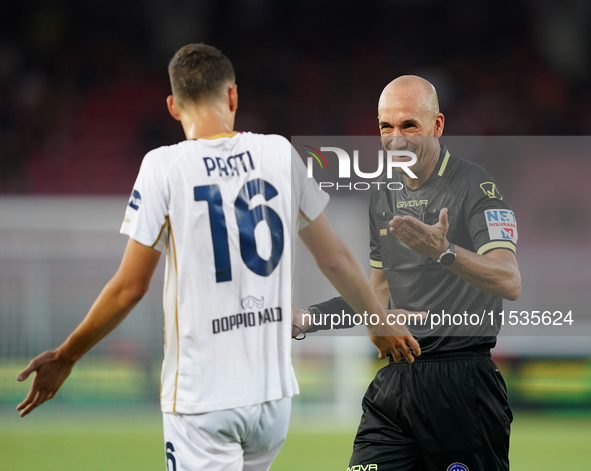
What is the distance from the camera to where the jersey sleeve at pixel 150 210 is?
247cm

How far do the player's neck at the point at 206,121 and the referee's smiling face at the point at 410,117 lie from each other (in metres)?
1.03

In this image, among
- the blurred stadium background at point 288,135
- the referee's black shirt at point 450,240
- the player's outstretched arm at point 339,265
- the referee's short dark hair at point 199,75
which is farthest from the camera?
the blurred stadium background at point 288,135

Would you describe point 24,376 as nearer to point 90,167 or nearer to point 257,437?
point 257,437

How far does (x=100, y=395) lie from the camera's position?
A: 28.5ft

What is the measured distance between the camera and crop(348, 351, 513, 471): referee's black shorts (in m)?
3.20

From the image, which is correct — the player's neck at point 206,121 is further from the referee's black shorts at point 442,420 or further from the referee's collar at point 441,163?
the referee's black shorts at point 442,420

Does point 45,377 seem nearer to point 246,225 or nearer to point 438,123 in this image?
point 246,225

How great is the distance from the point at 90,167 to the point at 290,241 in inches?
417

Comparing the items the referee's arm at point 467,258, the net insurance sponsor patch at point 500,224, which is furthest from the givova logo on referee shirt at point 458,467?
the net insurance sponsor patch at point 500,224

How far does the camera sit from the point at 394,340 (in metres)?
3.09

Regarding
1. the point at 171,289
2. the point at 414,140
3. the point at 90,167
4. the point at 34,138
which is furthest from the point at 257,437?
the point at 34,138

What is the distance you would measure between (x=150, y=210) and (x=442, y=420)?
1.67 m

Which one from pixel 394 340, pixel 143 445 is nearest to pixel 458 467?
pixel 394 340

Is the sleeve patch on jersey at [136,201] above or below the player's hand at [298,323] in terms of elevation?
above
